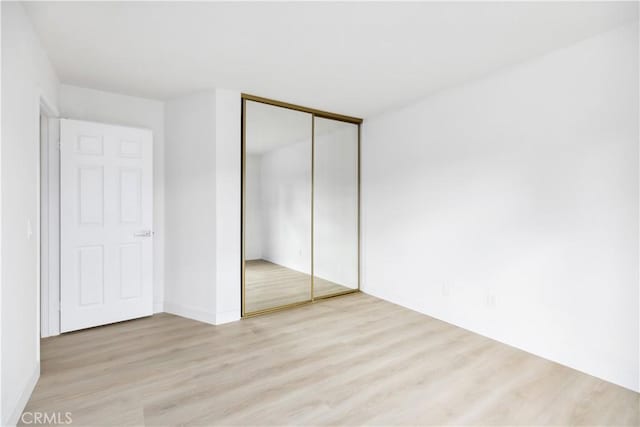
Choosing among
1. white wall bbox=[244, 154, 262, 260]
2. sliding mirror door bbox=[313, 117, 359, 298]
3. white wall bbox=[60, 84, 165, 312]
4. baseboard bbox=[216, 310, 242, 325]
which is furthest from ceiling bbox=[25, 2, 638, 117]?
baseboard bbox=[216, 310, 242, 325]

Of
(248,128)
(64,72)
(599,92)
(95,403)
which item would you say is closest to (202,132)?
(248,128)

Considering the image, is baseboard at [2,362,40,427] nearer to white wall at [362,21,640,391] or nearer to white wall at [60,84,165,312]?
white wall at [60,84,165,312]

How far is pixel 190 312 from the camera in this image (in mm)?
3600

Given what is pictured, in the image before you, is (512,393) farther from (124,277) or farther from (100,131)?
(100,131)

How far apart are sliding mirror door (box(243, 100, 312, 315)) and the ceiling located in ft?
1.79

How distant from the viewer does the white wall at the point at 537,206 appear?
228 cm

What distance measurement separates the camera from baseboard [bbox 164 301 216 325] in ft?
11.3

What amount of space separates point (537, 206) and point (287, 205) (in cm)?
250

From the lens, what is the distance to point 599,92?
2369 millimetres

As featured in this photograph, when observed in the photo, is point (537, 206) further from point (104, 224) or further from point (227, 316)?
point (104, 224)

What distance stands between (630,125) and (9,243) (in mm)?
3849

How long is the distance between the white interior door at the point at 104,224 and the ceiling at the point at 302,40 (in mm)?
596

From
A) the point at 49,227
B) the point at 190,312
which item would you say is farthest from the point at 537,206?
the point at 49,227

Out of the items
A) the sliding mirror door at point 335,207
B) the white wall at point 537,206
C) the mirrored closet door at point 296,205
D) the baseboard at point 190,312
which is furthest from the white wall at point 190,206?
the white wall at point 537,206
